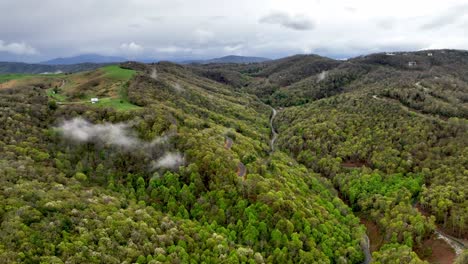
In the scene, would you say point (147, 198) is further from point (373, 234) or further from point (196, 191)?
point (373, 234)

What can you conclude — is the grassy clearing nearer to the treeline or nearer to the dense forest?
the dense forest

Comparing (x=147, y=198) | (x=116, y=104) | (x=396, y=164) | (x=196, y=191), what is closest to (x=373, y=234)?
(x=396, y=164)

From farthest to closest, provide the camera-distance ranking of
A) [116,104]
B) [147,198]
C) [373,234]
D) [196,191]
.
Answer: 1. [116,104]
2. [373,234]
3. [196,191]
4. [147,198]

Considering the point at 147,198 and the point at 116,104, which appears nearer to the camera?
the point at 147,198

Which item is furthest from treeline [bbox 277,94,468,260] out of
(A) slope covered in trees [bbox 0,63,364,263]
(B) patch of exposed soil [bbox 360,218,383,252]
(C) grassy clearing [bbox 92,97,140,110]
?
(C) grassy clearing [bbox 92,97,140,110]

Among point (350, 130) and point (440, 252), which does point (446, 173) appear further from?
point (350, 130)

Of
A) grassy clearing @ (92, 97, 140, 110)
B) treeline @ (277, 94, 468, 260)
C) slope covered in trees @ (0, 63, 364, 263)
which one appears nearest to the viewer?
slope covered in trees @ (0, 63, 364, 263)

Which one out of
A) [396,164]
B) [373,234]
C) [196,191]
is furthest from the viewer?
[396,164]

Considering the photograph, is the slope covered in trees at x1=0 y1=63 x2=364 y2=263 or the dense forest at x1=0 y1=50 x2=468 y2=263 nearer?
the slope covered in trees at x1=0 y1=63 x2=364 y2=263

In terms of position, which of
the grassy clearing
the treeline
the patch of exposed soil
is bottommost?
the patch of exposed soil


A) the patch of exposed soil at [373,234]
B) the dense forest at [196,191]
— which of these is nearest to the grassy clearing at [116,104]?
the dense forest at [196,191]

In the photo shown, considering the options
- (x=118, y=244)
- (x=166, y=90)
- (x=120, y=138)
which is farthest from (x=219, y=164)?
(x=166, y=90)

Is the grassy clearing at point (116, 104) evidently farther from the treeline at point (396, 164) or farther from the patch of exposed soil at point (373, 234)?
the patch of exposed soil at point (373, 234)
